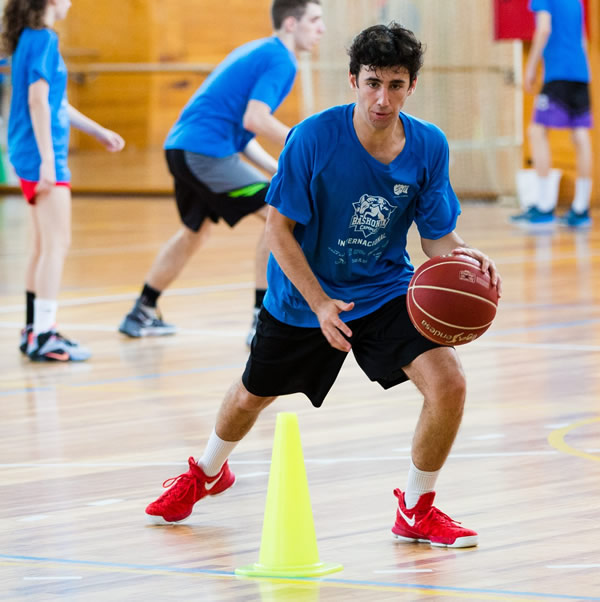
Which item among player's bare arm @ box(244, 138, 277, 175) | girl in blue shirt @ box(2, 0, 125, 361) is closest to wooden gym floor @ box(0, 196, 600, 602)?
girl in blue shirt @ box(2, 0, 125, 361)

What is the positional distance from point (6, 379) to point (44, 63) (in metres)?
1.41

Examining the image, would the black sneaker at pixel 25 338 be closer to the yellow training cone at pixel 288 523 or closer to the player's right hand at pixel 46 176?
the player's right hand at pixel 46 176

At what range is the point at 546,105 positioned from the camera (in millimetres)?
11797

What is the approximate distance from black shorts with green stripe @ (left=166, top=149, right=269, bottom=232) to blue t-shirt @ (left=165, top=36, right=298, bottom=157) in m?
0.04

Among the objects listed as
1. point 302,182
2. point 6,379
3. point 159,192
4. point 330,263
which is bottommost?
point 159,192

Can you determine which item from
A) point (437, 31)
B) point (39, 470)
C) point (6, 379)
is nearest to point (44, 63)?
point (6, 379)

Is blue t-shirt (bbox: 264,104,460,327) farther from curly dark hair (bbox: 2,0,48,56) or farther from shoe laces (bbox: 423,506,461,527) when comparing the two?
curly dark hair (bbox: 2,0,48,56)

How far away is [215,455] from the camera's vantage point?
3967 mm

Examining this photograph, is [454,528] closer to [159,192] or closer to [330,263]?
[330,263]

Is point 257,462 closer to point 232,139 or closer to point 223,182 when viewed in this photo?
point 223,182

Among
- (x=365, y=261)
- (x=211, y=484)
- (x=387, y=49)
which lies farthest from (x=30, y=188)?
(x=387, y=49)

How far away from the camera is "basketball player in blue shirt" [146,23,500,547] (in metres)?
3.59

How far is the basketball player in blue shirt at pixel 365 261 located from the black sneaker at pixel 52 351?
2.71 metres

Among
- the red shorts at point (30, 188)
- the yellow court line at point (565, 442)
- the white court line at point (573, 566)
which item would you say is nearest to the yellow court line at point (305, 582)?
the white court line at point (573, 566)
